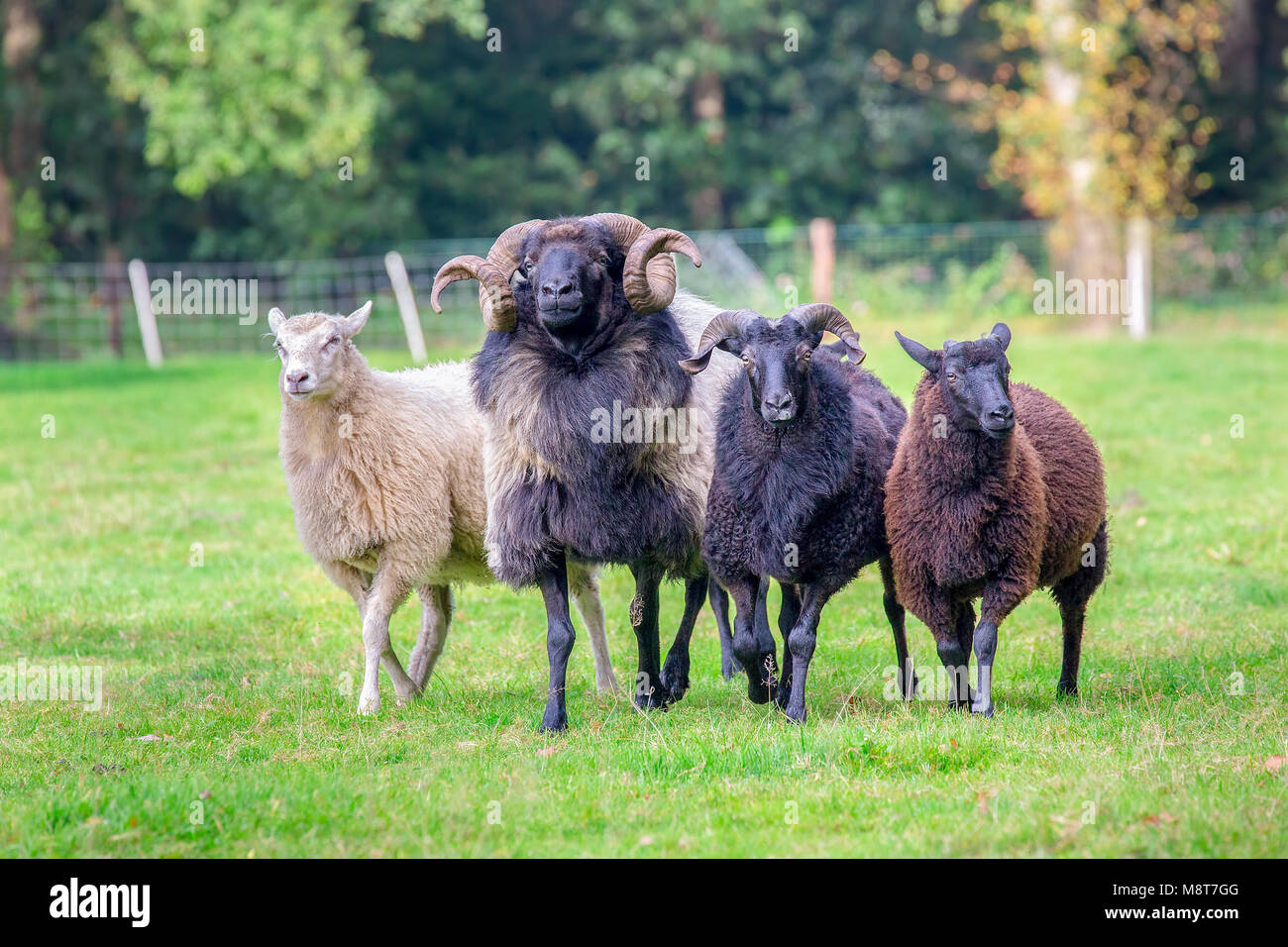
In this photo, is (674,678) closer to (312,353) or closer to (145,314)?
(312,353)

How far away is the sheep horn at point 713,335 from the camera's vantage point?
24.9 feet

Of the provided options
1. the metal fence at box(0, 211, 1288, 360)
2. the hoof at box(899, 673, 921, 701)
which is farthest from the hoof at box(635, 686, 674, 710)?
the metal fence at box(0, 211, 1288, 360)

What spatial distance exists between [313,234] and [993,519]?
Answer: 86.7 ft

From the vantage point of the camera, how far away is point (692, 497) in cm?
793

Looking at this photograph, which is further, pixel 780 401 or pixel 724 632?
pixel 724 632

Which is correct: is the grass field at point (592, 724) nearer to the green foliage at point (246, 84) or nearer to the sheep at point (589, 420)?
the sheep at point (589, 420)

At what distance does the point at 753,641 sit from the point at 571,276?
197 centimetres

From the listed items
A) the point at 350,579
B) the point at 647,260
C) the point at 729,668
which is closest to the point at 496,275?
the point at 647,260

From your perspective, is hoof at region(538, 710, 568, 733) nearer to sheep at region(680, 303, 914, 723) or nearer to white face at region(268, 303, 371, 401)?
sheep at region(680, 303, 914, 723)

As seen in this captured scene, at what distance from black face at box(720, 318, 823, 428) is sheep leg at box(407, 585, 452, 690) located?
239 centimetres

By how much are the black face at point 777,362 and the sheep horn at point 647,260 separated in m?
0.49

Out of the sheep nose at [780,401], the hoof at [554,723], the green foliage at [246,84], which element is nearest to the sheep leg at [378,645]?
the hoof at [554,723]

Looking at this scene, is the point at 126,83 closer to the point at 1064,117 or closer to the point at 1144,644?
the point at 1064,117

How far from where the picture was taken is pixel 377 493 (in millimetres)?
8266
